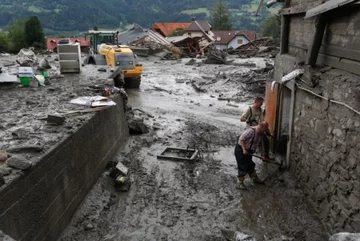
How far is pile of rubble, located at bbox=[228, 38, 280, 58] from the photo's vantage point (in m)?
35.9

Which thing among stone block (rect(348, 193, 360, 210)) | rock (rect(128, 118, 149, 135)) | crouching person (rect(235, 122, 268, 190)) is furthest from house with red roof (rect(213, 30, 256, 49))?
stone block (rect(348, 193, 360, 210))

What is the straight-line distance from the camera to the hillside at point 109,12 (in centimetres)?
12312

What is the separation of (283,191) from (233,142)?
361 centimetres

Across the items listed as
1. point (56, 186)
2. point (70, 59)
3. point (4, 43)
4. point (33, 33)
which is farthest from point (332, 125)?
point (4, 43)

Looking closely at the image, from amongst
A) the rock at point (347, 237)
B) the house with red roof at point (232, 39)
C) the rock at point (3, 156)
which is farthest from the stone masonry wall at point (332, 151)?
the house with red roof at point (232, 39)

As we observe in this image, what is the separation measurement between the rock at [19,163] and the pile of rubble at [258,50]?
30653 mm

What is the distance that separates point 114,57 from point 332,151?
12.7 metres

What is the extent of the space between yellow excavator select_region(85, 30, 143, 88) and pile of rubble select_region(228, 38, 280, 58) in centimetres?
1784

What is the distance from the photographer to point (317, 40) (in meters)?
6.66

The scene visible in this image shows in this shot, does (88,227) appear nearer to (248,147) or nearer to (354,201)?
(248,147)

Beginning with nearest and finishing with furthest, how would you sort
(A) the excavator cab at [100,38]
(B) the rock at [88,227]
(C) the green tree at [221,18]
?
(B) the rock at [88,227], (A) the excavator cab at [100,38], (C) the green tree at [221,18]

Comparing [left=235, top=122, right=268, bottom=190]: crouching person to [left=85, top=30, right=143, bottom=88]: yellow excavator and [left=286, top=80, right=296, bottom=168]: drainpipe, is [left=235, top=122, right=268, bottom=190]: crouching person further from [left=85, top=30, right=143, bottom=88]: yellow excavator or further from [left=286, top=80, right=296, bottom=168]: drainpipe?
[left=85, top=30, right=143, bottom=88]: yellow excavator

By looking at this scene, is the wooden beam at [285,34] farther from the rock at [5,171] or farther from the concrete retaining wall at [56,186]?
the rock at [5,171]

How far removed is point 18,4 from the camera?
483ft
